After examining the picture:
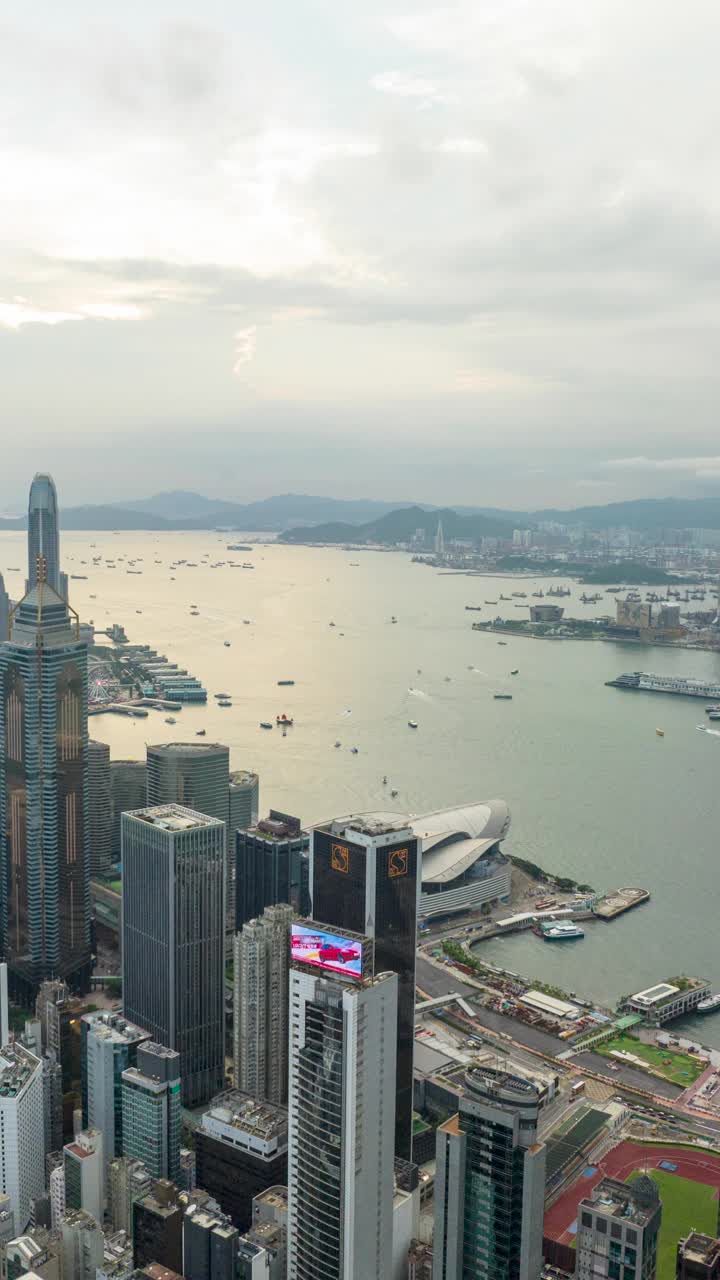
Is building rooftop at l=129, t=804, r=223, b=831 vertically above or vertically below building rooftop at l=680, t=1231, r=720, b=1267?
above

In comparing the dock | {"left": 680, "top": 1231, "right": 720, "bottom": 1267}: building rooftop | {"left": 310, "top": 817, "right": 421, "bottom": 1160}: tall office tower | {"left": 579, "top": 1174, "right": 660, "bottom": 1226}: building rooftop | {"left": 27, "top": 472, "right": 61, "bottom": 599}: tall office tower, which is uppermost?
{"left": 27, "top": 472, "right": 61, "bottom": 599}: tall office tower

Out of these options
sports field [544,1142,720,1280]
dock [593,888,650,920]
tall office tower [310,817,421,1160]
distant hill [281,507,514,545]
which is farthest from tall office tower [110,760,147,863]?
distant hill [281,507,514,545]

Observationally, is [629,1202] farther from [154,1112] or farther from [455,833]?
[455,833]

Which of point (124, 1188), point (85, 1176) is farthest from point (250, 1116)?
point (85, 1176)

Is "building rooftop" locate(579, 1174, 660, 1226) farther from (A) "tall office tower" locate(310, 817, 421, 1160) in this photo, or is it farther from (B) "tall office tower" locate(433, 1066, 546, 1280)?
(A) "tall office tower" locate(310, 817, 421, 1160)

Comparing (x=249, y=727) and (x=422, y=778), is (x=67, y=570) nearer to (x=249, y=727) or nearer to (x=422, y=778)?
(x=249, y=727)

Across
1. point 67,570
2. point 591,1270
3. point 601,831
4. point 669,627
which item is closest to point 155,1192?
point 591,1270
